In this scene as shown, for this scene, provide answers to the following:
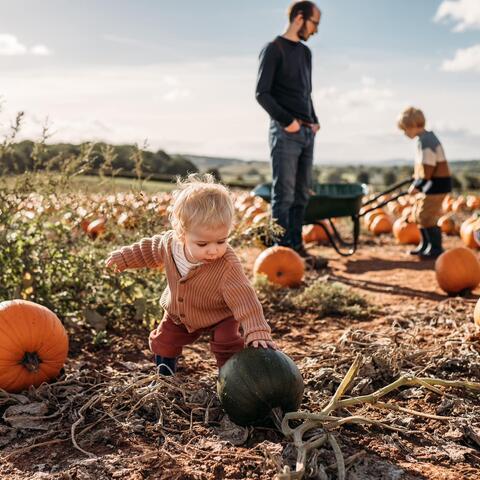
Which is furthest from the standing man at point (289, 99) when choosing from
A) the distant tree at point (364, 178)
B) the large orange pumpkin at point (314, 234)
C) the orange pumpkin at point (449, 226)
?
the distant tree at point (364, 178)

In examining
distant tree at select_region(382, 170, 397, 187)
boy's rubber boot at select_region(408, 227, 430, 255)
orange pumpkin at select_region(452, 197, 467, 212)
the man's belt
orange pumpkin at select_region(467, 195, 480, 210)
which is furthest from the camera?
distant tree at select_region(382, 170, 397, 187)

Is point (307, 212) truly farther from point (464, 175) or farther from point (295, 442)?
point (464, 175)

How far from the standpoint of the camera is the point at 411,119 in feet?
22.6

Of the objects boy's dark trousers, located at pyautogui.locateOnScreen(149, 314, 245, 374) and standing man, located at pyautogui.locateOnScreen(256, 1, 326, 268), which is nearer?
boy's dark trousers, located at pyautogui.locateOnScreen(149, 314, 245, 374)

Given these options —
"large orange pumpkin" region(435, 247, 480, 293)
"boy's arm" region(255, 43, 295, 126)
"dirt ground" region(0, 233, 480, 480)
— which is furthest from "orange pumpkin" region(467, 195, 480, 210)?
"dirt ground" region(0, 233, 480, 480)

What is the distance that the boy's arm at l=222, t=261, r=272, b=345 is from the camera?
2.62m

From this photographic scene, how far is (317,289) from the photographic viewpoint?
4.93 m

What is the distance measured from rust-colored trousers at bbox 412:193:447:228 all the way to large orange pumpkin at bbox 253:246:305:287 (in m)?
2.26

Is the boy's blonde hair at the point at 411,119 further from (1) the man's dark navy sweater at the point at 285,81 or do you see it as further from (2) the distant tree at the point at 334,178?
(2) the distant tree at the point at 334,178

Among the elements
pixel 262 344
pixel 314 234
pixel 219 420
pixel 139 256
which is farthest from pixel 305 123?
pixel 219 420

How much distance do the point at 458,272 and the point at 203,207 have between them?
11.3 feet

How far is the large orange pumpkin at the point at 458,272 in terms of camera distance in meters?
5.30

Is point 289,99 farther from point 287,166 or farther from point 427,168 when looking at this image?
point 427,168

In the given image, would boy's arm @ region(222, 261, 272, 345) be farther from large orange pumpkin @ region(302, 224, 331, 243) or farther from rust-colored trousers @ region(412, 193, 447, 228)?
large orange pumpkin @ region(302, 224, 331, 243)
